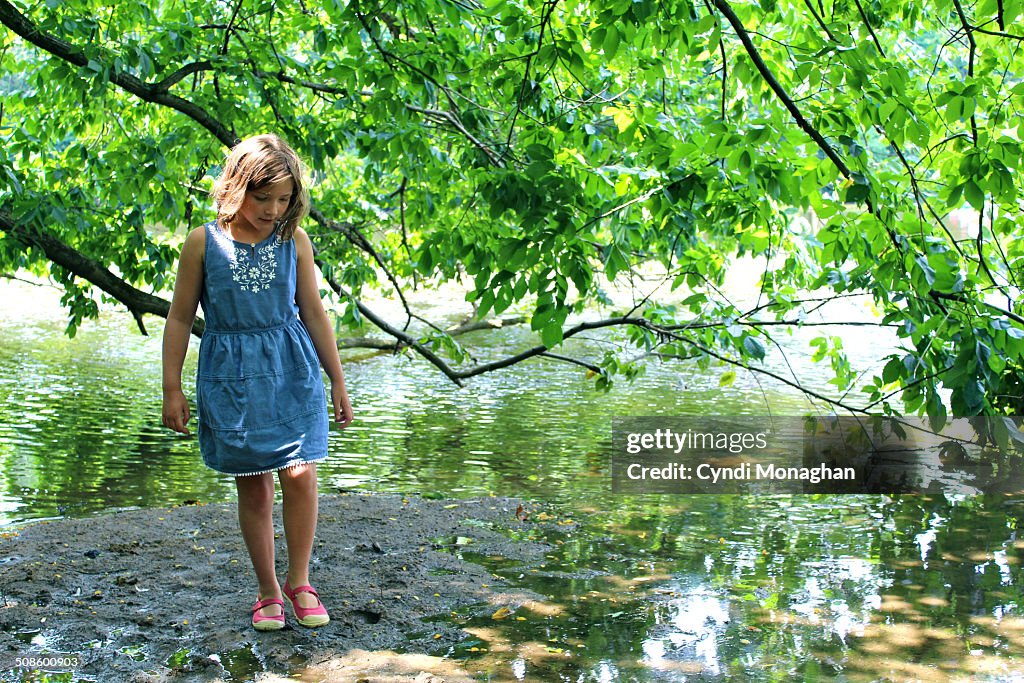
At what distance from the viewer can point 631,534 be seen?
4996mm

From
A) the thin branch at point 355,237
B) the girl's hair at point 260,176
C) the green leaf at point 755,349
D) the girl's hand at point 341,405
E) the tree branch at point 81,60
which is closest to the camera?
the girl's hair at point 260,176

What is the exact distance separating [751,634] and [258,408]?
5.95ft

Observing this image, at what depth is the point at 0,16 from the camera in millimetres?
5293

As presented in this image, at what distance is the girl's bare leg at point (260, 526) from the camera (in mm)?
3518

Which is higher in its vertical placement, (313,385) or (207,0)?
(207,0)

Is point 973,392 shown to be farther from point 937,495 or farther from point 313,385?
point 937,495

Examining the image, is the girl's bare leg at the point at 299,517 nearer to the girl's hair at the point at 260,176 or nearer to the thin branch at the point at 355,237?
the girl's hair at the point at 260,176

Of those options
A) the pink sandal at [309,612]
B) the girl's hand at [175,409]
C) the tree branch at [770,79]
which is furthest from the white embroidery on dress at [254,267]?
the tree branch at [770,79]

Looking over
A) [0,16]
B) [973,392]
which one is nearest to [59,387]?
[0,16]

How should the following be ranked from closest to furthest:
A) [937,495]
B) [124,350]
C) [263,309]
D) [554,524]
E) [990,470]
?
[263,309]
[554,524]
[937,495]
[990,470]
[124,350]

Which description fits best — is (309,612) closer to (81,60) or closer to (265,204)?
(265,204)

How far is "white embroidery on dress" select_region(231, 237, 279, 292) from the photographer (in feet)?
11.3

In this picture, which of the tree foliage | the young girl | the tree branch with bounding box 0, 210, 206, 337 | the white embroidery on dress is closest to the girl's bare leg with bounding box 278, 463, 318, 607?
the young girl

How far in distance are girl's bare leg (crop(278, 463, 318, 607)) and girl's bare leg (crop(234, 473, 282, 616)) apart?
0.06 metres
